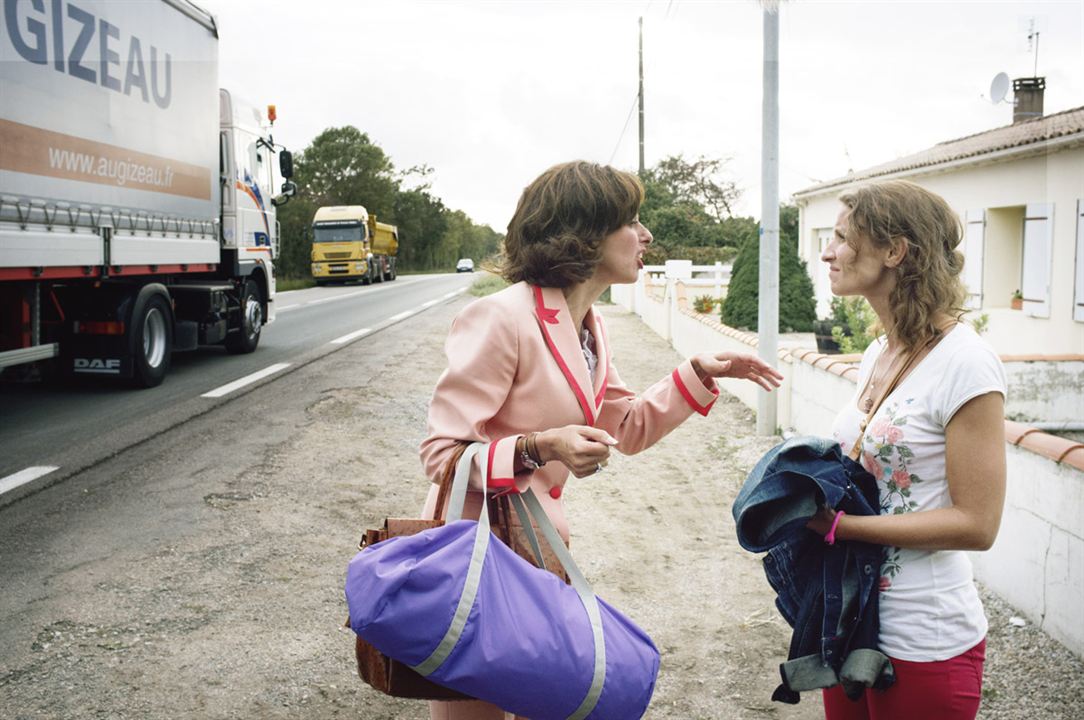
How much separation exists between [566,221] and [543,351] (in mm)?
328

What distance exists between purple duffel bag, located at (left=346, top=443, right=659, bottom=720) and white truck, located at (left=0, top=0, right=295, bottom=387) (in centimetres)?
736

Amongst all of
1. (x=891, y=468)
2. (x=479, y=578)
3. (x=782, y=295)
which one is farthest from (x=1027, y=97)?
(x=479, y=578)

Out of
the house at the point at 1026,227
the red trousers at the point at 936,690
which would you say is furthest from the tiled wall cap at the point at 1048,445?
the house at the point at 1026,227

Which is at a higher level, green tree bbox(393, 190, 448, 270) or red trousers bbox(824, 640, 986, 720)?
green tree bbox(393, 190, 448, 270)

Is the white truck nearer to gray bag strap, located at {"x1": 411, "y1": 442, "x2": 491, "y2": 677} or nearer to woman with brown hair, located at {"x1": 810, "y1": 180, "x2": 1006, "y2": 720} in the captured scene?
gray bag strap, located at {"x1": 411, "y1": 442, "x2": 491, "y2": 677}

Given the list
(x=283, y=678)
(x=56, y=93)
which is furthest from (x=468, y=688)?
(x=56, y=93)

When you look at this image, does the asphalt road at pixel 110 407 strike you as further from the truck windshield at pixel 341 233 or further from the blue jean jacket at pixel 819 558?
the truck windshield at pixel 341 233

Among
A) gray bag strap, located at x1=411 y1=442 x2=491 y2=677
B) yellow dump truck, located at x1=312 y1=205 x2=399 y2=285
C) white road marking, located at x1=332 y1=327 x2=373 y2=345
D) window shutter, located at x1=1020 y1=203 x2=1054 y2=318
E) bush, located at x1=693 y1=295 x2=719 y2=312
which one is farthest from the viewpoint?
yellow dump truck, located at x1=312 y1=205 x2=399 y2=285

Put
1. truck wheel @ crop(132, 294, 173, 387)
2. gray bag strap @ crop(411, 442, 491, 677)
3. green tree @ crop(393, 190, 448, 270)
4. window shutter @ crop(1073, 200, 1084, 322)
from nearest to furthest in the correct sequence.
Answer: gray bag strap @ crop(411, 442, 491, 677)
truck wheel @ crop(132, 294, 173, 387)
window shutter @ crop(1073, 200, 1084, 322)
green tree @ crop(393, 190, 448, 270)

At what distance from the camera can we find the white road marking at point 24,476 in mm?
6324

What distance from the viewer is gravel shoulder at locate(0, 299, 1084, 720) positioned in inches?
143

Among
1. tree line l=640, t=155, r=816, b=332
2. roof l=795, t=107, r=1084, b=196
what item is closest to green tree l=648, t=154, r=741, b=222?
tree line l=640, t=155, r=816, b=332

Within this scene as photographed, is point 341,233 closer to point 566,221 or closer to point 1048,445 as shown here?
point 1048,445

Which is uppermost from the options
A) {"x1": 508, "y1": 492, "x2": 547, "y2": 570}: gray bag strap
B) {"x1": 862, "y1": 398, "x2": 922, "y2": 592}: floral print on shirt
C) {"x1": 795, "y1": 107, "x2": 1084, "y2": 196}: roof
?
{"x1": 795, "y1": 107, "x2": 1084, "y2": 196}: roof
